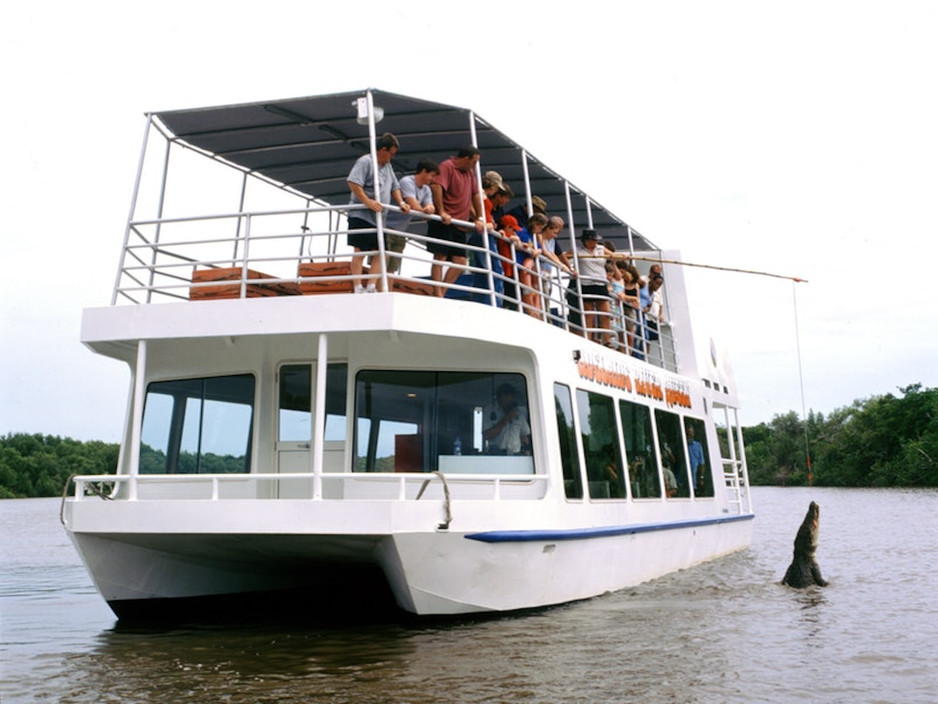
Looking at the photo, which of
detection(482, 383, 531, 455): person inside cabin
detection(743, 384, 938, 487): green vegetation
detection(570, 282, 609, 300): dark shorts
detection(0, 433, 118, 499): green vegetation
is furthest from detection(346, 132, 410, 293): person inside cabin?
detection(743, 384, 938, 487): green vegetation

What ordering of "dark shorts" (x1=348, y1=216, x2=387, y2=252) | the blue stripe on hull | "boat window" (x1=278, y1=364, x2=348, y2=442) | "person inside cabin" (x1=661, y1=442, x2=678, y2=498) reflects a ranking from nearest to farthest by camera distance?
the blue stripe on hull, "dark shorts" (x1=348, y1=216, x2=387, y2=252), "boat window" (x1=278, y1=364, x2=348, y2=442), "person inside cabin" (x1=661, y1=442, x2=678, y2=498)

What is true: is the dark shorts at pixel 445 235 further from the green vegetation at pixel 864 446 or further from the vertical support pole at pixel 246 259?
the green vegetation at pixel 864 446

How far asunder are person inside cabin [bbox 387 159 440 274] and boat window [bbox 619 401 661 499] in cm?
360

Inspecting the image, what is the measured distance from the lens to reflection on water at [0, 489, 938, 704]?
748 cm

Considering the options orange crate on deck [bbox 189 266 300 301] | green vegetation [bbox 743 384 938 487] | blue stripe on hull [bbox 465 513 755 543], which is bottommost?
blue stripe on hull [bbox 465 513 755 543]

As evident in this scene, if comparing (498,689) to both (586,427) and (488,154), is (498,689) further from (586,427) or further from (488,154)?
(488,154)

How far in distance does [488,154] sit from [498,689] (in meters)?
6.88

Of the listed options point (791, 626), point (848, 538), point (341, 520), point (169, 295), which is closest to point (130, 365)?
point (169, 295)

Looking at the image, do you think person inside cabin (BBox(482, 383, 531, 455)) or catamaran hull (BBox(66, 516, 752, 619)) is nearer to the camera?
catamaran hull (BBox(66, 516, 752, 619))

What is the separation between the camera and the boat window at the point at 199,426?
10.8 m

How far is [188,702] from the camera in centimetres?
717

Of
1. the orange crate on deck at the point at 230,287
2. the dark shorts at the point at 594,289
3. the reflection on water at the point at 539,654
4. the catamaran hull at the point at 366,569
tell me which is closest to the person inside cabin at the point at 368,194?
the orange crate on deck at the point at 230,287

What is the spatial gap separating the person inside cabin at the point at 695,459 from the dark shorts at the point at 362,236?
21.6 ft

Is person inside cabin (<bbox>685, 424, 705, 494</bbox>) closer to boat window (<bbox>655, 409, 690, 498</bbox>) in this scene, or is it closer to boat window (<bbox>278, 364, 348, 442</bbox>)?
boat window (<bbox>655, 409, 690, 498</bbox>)
